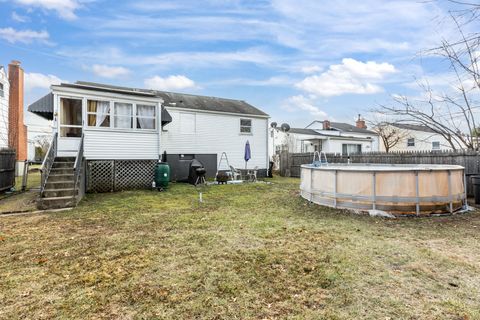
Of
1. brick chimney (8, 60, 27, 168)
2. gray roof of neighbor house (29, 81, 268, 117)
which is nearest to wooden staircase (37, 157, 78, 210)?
gray roof of neighbor house (29, 81, 268, 117)

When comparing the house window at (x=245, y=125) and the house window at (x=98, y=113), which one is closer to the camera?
the house window at (x=98, y=113)

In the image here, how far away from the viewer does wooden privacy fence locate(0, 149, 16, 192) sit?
10039 millimetres

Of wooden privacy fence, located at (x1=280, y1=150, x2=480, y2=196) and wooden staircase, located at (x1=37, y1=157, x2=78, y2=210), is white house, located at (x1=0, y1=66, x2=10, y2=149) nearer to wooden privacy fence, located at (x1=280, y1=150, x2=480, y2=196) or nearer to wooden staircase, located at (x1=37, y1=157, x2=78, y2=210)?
wooden staircase, located at (x1=37, y1=157, x2=78, y2=210)

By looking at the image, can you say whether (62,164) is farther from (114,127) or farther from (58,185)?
(114,127)

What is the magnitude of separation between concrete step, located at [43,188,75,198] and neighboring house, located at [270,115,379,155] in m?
17.6

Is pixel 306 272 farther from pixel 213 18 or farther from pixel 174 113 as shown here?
pixel 174 113

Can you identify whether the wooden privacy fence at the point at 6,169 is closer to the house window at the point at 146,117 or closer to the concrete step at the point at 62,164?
the concrete step at the point at 62,164

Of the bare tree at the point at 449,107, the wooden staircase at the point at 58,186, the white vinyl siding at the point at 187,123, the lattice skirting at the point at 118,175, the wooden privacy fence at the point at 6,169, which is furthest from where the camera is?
the white vinyl siding at the point at 187,123

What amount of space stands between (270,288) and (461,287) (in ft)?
7.55

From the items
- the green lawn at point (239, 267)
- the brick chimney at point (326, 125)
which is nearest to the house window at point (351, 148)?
the brick chimney at point (326, 125)

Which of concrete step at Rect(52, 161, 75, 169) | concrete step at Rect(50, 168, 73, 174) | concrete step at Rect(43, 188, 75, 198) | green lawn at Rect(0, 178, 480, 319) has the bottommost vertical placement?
green lawn at Rect(0, 178, 480, 319)

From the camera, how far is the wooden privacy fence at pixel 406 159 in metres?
9.94

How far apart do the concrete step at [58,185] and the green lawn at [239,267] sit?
63.4 inches

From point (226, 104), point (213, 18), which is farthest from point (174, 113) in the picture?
point (213, 18)
